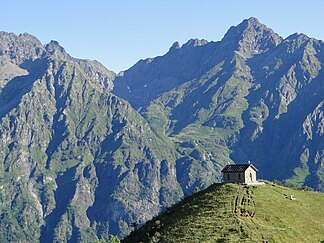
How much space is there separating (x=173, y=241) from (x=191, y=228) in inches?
266

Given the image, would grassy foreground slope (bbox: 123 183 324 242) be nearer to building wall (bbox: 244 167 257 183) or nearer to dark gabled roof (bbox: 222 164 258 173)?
building wall (bbox: 244 167 257 183)

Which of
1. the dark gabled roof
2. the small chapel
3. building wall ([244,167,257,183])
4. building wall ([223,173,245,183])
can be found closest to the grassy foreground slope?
building wall ([244,167,257,183])

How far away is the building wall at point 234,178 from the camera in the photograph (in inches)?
6845

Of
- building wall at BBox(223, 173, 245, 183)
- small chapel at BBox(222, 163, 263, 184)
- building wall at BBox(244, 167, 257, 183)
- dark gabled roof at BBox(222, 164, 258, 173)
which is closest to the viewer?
dark gabled roof at BBox(222, 164, 258, 173)

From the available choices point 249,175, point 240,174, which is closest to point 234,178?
point 240,174

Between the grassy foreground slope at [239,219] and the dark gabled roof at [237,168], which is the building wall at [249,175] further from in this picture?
the grassy foreground slope at [239,219]

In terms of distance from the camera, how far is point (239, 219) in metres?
137

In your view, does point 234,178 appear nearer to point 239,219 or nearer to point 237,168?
point 237,168

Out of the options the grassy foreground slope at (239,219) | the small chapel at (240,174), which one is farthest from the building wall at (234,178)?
the grassy foreground slope at (239,219)

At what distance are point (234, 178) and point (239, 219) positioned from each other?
3963cm

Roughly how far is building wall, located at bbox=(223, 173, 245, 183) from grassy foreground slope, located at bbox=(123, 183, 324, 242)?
7.14 m

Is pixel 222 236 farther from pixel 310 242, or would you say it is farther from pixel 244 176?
pixel 244 176

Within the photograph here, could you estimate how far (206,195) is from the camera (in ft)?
531

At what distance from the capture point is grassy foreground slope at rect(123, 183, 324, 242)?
13050 centimetres
